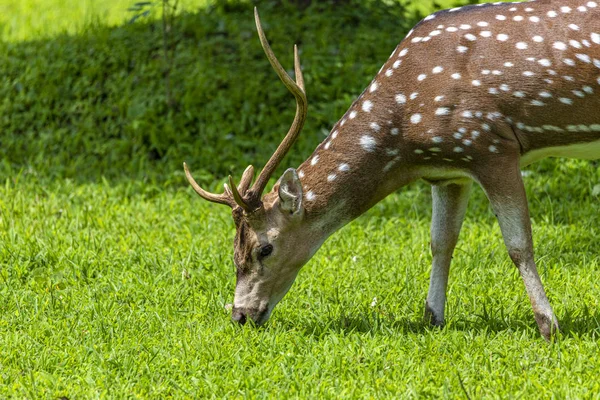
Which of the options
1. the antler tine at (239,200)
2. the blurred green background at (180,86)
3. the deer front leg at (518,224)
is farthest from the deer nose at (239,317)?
the blurred green background at (180,86)

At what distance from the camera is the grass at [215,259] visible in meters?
4.92

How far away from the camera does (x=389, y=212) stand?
7.77 metres

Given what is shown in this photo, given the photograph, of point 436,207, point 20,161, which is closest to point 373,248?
point 436,207

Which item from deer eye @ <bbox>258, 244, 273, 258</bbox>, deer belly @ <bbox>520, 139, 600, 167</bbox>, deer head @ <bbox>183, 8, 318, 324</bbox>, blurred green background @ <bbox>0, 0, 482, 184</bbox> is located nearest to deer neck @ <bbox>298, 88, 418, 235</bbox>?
deer head @ <bbox>183, 8, 318, 324</bbox>

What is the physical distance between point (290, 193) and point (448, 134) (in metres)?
0.88

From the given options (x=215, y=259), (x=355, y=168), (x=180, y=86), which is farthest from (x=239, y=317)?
(x=180, y=86)

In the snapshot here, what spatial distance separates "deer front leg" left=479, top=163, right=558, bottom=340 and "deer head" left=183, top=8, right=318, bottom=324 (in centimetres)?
101

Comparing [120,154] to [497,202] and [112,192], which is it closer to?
[112,192]

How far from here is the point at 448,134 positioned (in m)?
5.15

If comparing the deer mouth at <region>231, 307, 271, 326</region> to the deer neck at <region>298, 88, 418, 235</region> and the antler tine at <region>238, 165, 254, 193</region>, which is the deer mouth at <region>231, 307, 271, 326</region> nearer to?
the deer neck at <region>298, 88, 418, 235</region>

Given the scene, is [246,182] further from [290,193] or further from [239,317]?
[239,317]

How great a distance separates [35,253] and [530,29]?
3477 mm

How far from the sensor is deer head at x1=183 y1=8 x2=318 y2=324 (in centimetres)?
541

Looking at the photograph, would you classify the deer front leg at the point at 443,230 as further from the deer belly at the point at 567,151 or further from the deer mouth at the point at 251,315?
the deer mouth at the point at 251,315
